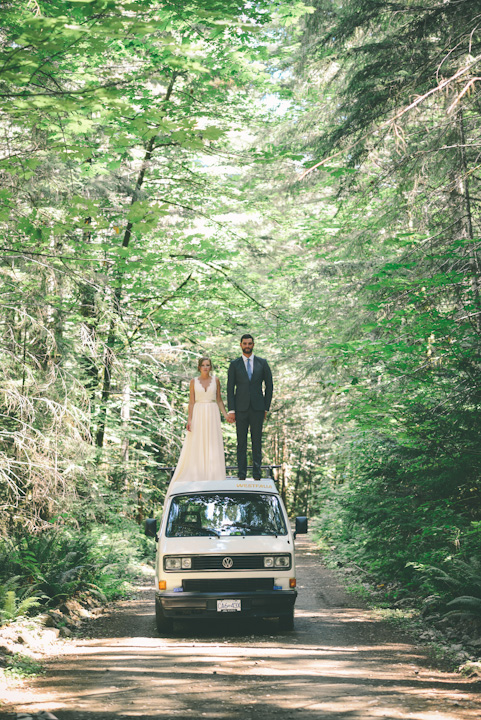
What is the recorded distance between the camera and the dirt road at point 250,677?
5711 mm

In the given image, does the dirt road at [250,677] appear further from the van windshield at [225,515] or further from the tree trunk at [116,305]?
the tree trunk at [116,305]

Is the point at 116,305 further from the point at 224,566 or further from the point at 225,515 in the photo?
the point at 224,566

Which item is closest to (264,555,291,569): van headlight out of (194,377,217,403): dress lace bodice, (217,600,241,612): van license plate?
(217,600,241,612): van license plate

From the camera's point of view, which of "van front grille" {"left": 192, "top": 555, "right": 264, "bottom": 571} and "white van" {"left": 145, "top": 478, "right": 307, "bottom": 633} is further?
"van front grille" {"left": 192, "top": 555, "right": 264, "bottom": 571}

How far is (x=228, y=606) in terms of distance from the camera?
8789 millimetres

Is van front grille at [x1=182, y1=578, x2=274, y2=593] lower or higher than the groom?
lower

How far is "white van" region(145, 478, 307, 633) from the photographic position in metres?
8.84

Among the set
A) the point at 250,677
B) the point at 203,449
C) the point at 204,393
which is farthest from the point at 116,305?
the point at 250,677

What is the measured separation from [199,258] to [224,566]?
8.45m

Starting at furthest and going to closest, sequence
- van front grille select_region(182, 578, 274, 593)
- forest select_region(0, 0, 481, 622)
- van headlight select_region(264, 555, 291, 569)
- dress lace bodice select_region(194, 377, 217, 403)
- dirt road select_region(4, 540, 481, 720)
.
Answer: dress lace bodice select_region(194, 377, 217, 403) → van headlight select_region(264, 555, 291, 569) → van front grille select_region(182, 578, 274, 593) → forest select_region(0, 0, 481, 622) → dirt road select_region(4, 540, 481, 720)

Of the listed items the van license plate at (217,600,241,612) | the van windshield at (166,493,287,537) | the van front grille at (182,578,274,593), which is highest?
the van windshield at (166,493,287,537)

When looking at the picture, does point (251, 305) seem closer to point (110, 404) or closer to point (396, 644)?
point (110, 404)

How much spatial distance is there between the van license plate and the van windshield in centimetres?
90

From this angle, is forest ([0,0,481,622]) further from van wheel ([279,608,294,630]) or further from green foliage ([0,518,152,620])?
van wheel ([279,608,294,630])
